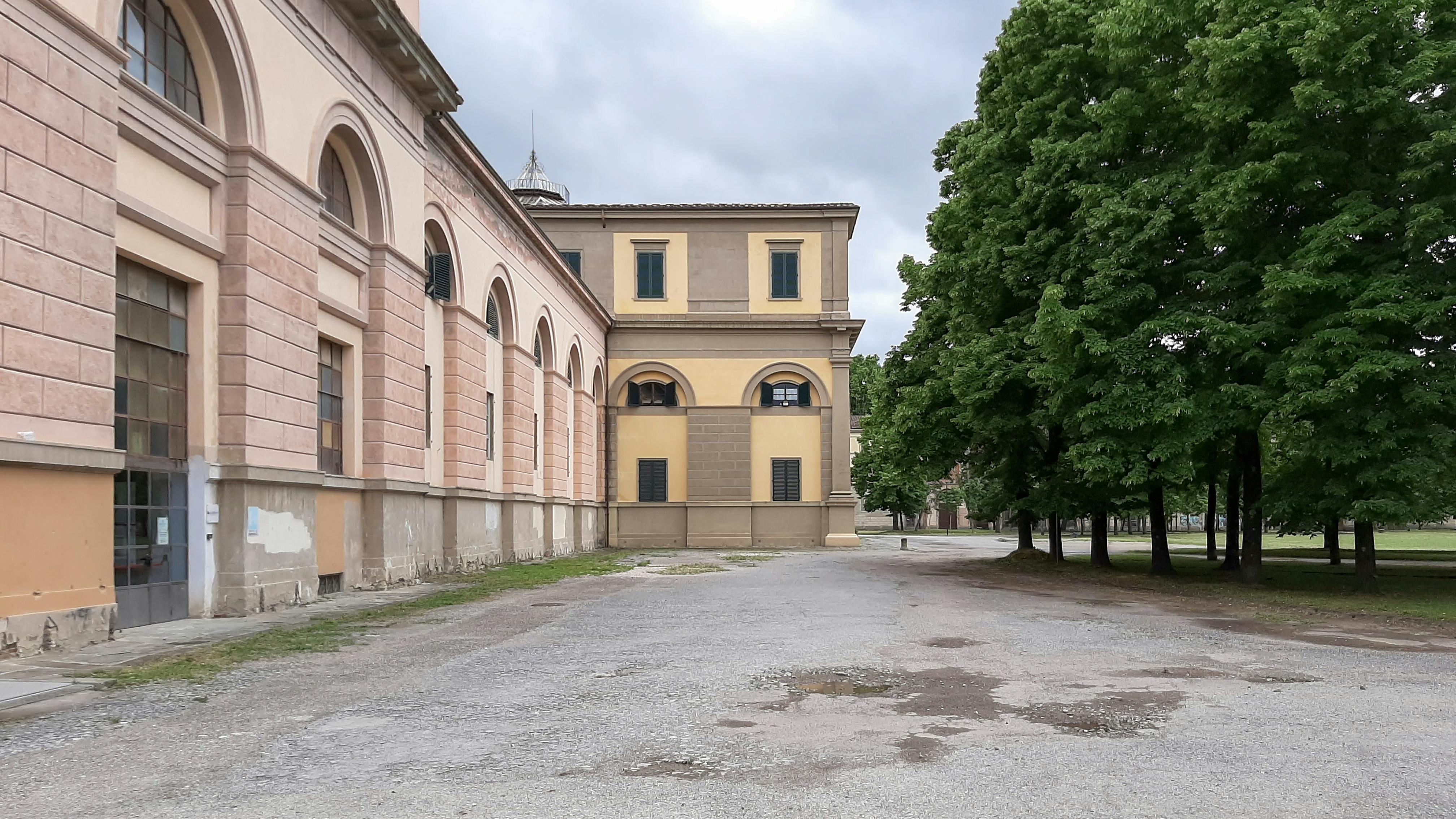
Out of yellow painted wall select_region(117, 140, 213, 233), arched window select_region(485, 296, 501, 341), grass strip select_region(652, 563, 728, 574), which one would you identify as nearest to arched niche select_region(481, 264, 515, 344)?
arched window select_region(485, 296, 501, 341)

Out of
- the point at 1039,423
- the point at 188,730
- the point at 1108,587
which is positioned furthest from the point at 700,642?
the point at 1039,423

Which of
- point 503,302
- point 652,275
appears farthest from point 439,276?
point 652,275

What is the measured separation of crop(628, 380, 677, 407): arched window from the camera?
42000 mm

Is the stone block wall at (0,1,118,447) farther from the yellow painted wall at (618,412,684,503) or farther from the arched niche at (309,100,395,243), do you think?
the yellow painted wall at (618,412,684,503)

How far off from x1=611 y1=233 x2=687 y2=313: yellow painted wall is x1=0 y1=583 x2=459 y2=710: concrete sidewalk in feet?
88.2

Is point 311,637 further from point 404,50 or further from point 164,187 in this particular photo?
point 404,50

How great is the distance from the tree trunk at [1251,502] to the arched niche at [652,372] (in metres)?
24.1

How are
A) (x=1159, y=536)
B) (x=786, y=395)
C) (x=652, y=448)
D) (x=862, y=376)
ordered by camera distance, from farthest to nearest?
(x=862, y=376) → (x=786, y=395) → (x=652, y=448) → (x=1159, y=536)

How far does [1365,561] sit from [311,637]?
1621 cm

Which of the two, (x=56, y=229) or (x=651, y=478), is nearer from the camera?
(x=56, y=229)

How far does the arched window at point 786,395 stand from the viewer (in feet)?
137

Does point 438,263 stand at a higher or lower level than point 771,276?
lower

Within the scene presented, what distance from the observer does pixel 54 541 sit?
9.93 metres

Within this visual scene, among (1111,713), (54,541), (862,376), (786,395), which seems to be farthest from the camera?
(862,376)
